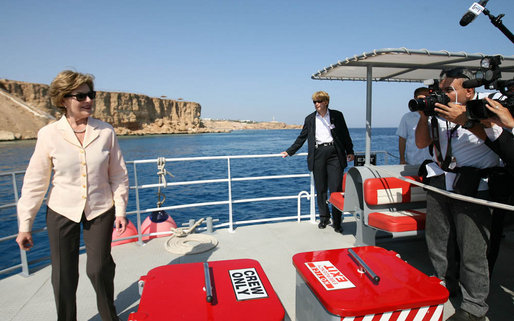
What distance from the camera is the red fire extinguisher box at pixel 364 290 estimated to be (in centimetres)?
131

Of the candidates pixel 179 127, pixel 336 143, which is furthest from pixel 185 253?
pixel 179 127

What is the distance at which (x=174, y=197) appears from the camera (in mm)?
13703

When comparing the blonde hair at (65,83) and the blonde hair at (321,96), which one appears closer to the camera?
the blonde hair at (65,83)

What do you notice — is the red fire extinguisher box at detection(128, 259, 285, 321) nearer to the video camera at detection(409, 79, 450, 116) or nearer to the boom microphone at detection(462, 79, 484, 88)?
the video camera at detection(409, 79, 450, 116)

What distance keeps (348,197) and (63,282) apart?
2.61 meters

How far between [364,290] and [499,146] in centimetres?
123

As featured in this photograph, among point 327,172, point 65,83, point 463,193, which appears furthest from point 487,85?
point 65,83

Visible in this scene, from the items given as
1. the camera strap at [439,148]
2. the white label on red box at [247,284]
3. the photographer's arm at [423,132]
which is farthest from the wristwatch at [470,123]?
the white label on red box at [247,284]

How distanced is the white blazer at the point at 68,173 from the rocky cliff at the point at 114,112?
5158 centimetres

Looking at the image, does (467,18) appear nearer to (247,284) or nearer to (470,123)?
(470,123)

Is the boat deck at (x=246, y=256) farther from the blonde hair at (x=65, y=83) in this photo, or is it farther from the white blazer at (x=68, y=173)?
the blonde hair at (x=65, y=83)

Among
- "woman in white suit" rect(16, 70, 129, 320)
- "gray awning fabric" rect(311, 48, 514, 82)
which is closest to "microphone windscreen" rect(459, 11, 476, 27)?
"gray awning fabric" rect(311, 48, 514, 82)

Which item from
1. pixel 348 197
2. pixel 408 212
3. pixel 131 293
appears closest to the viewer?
pixel 131 293

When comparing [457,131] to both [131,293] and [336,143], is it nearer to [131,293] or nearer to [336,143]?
[336,143]
